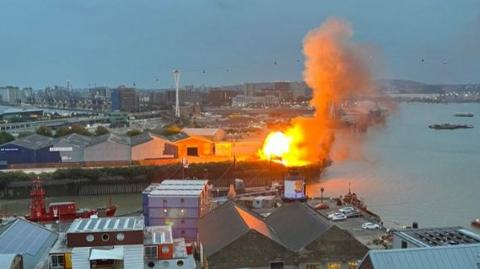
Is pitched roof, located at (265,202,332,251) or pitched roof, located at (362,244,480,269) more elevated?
pitched roof, located at (362,244,480,269)

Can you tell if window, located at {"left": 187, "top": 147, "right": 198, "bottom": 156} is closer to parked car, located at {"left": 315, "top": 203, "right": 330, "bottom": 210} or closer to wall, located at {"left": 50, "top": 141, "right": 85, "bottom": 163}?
wall, located at {"left": 50, "top": 141, "right": 85, "bottom": 163}

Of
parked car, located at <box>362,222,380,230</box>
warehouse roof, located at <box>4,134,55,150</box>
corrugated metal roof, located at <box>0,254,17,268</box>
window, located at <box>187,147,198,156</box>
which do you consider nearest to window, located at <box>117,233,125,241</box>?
corrugated metal roof, located at <box>0,254,17,268</box>

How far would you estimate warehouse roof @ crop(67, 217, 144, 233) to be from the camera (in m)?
4.68

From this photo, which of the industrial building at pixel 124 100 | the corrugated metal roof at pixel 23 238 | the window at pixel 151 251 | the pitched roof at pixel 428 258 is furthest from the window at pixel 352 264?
the industrial building at pixel 124 100

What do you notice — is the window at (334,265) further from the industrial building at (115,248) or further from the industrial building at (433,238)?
the industrial building at (115,248)

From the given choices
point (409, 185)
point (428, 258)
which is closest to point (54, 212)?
point (428, 258)

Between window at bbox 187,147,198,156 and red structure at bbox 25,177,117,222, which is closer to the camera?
red structure at bbox 25,177,117,222

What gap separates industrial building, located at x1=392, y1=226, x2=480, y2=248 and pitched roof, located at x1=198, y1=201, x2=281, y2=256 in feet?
4.13

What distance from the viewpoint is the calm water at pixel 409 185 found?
32.9ft

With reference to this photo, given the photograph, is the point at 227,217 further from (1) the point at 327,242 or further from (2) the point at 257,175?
(2) the point at 257,175

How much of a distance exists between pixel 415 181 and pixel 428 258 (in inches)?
404

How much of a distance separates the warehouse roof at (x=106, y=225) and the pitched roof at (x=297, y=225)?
1.57m

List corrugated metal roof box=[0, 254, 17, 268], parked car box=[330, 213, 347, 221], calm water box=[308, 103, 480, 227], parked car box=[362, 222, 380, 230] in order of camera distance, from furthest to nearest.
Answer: calm water box=[308, 103, 480, 227], parked car box=[330, 213, 347, 221], parked car box=[362, 222, 380, 230], corrugated metal roof box=[0, 254, 17, 268]

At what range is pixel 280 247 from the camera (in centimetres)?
519
